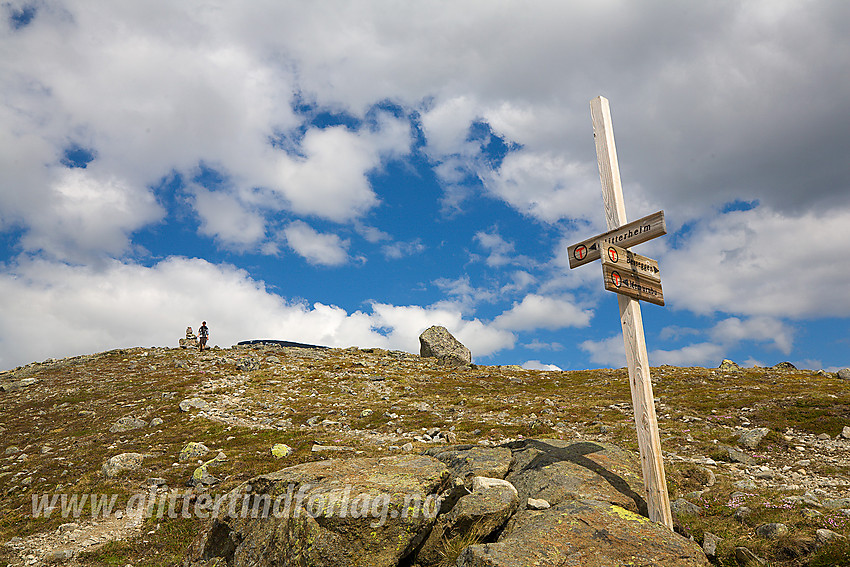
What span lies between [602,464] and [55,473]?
22.2m

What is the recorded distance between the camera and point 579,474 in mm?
9914

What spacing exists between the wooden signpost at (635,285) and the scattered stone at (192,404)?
1168 inches

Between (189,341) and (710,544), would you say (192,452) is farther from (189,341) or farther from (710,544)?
(189,341)

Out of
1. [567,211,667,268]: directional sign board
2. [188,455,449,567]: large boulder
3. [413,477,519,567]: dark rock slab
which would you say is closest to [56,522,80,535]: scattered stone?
[188,455,449,567]: large boulder

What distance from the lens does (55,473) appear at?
64.4 ft

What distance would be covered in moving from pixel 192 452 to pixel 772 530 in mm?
21186

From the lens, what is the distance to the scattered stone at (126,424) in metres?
26.7

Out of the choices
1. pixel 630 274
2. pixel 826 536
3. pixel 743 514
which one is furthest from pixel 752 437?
pixel 630 274

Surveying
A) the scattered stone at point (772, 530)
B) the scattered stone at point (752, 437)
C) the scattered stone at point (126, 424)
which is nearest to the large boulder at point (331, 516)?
the scattered stone at point (772, 530)

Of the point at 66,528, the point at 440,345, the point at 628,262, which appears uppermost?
the point at 440,345

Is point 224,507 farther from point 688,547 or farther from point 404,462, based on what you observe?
point 688,547

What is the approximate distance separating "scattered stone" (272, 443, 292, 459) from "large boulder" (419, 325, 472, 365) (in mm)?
39089

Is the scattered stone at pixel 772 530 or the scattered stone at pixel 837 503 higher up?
the scattered stone at pixel 837 503

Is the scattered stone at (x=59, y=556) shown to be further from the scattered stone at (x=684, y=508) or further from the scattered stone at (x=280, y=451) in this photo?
the scattered stone at (x=684, y=508)
